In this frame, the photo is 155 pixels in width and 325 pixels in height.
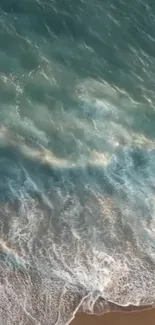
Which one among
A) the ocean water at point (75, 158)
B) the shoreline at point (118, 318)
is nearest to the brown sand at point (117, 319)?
the shoreline at point (118, 318)

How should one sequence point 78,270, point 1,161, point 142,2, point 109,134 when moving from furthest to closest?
point 142,2
point 109,134
point 1,161
point 78,270

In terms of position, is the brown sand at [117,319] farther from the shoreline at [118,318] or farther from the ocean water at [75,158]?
the ocean water at [75,158]

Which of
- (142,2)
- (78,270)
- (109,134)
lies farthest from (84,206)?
(142,2)

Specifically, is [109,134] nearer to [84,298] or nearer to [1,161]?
[1,161]

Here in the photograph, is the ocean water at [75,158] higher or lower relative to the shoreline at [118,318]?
higher

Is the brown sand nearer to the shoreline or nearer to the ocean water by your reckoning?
the shoreline

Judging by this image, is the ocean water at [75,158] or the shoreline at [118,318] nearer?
the shoreline at [118,318]
